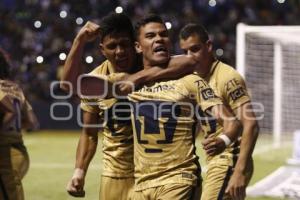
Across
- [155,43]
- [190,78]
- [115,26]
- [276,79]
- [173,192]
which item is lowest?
[276,79]

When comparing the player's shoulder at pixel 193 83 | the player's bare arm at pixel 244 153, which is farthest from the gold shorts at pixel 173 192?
the player's shoulder at pixel 193 83

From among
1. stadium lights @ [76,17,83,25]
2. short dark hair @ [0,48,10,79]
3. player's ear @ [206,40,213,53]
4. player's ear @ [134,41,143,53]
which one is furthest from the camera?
stadium lights @ [76,17,83,25]

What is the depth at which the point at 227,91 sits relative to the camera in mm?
6086

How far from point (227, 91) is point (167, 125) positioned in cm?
142

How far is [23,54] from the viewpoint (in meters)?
25.2

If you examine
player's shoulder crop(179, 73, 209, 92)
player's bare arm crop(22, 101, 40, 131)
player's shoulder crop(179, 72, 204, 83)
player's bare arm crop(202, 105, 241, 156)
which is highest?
player's shoulder crop(179, 72, 204, 83)

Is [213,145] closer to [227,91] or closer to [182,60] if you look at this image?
[182,60]

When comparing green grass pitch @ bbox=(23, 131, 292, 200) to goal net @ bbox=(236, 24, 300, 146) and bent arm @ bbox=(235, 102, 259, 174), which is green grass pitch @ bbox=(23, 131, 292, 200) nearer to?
goal net @ bbox=(236, 24, 300, 146)

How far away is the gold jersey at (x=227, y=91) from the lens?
5953mm

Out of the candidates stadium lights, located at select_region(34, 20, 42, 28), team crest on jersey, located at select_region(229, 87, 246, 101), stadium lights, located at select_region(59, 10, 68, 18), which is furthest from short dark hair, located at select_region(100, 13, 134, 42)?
stadium lights, located at select_region(34, 20, 42, 28)

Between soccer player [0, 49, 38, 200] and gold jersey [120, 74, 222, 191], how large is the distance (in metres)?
1.79

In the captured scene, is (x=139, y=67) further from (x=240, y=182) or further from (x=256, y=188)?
(x=256, y=188)

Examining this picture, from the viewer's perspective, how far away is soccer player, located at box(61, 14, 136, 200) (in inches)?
210

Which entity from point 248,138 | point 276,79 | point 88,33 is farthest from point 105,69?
point 276,79
